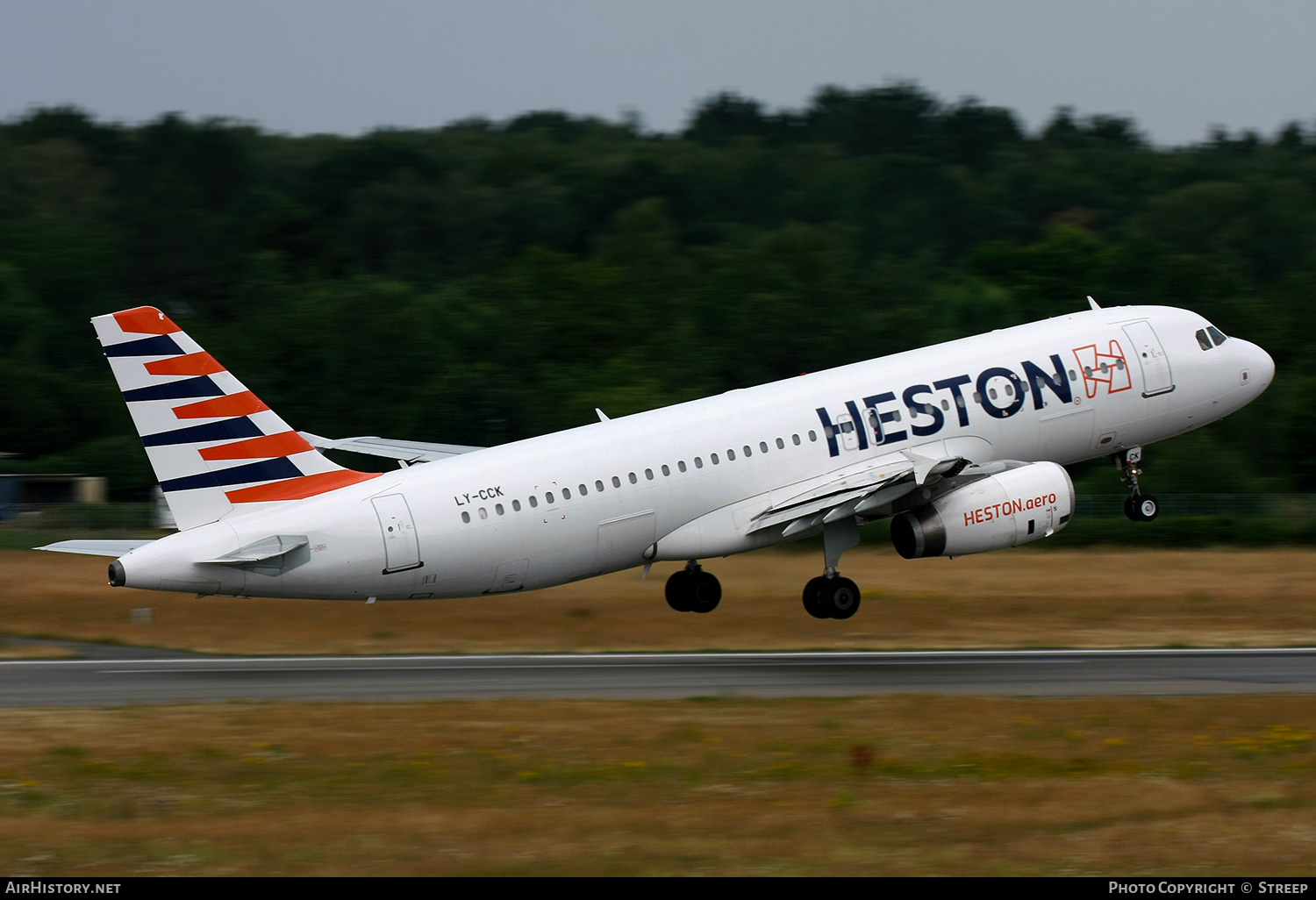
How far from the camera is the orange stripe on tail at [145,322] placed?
98.1 feet

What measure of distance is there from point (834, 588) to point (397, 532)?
10575mm

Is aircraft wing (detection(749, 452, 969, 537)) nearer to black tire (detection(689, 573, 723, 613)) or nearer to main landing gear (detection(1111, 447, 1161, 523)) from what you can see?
black tire (detection(689, 573, 723, 613))

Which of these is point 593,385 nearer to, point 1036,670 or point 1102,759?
point 1036,670

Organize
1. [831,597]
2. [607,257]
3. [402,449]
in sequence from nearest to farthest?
[831,597]
[402,449]
[607,257]

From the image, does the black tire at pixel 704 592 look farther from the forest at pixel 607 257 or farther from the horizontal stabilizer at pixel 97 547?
the forest at pixel 607 257

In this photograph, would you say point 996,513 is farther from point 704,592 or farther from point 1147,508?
point 704,592

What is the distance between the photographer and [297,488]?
3212cm

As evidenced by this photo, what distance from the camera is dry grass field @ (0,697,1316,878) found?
1945cm

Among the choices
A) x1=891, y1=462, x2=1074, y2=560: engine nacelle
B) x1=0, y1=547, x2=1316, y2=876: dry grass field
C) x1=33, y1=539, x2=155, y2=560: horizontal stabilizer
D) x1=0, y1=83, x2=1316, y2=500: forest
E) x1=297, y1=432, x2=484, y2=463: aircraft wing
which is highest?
x1=0, y1=83, x2=1316, y2=500: forest

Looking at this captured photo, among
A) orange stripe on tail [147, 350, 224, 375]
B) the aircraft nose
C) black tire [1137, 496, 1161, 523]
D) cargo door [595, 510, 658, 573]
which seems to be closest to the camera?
orange stripe on tail [147, 350, 224, 375]

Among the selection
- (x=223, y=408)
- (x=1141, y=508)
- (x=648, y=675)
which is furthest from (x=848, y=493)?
(x=223, y=408)

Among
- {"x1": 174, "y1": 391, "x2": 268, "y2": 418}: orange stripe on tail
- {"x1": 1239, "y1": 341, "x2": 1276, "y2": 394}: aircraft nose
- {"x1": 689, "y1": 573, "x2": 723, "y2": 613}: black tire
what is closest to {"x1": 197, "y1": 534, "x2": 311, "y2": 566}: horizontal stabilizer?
{"x1": 174, "y1": 391, "x2": 268, "y2": 418}: orange stripe on tail

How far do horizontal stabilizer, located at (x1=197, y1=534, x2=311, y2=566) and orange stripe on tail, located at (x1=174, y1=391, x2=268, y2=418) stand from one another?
251 centimetres

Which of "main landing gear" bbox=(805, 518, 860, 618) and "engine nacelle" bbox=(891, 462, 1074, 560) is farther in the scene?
"main landing gear" bbox=(805, 518, 860, 618)
